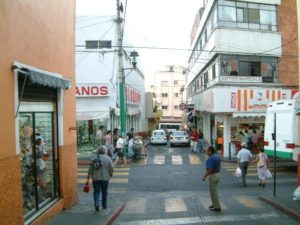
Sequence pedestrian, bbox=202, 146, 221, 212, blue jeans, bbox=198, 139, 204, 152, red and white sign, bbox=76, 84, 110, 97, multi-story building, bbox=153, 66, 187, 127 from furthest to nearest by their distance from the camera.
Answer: multi-story building, bbox=153, 66, 187, 127 < blue jeans, bbox=198, 139, 204, 152 < red and white sign, bbox=76, 84, 110, 97 < pedestrian, bbox=202, 146, 221, 212

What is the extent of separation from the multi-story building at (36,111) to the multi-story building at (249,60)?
58.4ft

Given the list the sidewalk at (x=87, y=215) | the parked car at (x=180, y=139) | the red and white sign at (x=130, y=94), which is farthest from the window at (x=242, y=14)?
the sidewalk at (x=87, y=215)

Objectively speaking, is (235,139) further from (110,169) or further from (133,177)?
(110,169)

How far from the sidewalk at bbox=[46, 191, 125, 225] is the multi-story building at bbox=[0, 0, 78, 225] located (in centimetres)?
25

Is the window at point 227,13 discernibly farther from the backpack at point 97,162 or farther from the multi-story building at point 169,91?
the multi-story building at point 169,91

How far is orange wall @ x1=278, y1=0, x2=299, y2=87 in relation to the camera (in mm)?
31703

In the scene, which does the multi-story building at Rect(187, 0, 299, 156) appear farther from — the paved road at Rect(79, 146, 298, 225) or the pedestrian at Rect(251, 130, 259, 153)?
the paved road at Rect(79, 146, 298, 225)

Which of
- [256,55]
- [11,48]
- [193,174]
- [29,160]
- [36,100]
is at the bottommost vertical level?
[193,174]

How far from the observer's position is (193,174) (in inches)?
864

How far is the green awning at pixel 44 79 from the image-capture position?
29.5 feet

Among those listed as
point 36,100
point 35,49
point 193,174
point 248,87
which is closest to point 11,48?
point 35,49

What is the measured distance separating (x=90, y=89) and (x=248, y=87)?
10061 mm

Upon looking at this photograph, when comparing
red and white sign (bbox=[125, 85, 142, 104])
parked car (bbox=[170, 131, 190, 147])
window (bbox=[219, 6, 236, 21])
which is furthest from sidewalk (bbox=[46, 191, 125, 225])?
parked car (bbox=[170, 131, 190, 147])

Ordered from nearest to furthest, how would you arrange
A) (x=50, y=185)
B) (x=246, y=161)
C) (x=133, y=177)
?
(x=50, y=185) < (x=246, y=161) < (x=133, y=177)
